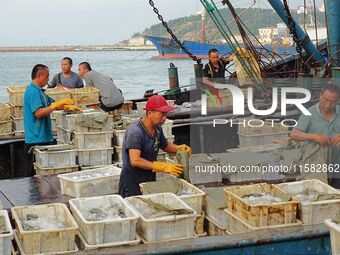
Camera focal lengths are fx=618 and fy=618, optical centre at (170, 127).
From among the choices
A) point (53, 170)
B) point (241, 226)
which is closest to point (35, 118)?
point (53, 170)

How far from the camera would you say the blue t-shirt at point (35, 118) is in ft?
25.3

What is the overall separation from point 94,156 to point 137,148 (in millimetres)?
2370

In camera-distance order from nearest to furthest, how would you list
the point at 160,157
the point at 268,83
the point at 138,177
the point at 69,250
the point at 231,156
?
the point at 69,250, the point at 138,177, the point at 231,156, the point at 160,157, the point at 268,83

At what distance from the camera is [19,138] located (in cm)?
999

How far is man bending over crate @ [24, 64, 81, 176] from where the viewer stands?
25.3ft

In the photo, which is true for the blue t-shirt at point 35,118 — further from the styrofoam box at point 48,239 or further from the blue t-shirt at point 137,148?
the styrofoam box at point 48,239

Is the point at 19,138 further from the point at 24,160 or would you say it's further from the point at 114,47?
the point at 114,47

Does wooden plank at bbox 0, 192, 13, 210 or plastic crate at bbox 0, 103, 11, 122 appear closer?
wooden plank at bbox 0, 192, 13, 210

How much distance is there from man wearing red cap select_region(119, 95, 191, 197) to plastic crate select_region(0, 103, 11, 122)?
4.66 m

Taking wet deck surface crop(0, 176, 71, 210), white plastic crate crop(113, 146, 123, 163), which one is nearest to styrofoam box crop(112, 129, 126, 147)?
white plastic crate crop(113, 146, 123, 163)

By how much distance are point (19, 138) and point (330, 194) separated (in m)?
6.15

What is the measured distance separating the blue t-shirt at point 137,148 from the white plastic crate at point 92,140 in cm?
211

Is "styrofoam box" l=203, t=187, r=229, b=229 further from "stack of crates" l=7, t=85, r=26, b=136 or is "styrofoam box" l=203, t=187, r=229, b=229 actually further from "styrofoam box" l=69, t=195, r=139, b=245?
"stack of crates" l=7, t=85, r=26, b=136

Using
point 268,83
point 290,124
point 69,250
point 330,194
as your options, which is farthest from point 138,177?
point 268,83
